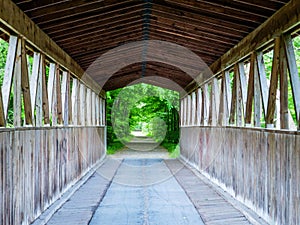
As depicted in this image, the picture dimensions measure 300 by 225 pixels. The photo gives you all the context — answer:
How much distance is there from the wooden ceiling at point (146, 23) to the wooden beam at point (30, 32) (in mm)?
87

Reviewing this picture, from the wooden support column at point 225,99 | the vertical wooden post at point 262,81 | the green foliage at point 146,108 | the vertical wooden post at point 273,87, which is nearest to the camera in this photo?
the vertical wooden post at point 273,87

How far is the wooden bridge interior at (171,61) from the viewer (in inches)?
167

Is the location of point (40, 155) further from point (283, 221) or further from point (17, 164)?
point (283, 221)

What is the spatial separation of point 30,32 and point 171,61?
17.5 ft

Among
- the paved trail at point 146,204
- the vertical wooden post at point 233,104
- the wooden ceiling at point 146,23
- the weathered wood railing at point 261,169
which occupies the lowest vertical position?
the paved trail at point 146,204

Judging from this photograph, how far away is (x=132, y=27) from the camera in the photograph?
272 inches

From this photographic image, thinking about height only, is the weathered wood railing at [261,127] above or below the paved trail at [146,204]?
above

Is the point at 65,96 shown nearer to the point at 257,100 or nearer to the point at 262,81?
the point at 257,100

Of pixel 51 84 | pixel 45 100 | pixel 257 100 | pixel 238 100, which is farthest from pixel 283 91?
pixel 51 84

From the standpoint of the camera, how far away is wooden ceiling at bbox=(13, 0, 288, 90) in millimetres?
4880

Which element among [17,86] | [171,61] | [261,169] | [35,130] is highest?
[171,61]

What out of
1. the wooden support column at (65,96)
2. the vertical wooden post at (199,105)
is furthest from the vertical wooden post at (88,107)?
the wooden support column at (65,96)

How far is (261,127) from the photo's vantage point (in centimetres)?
538

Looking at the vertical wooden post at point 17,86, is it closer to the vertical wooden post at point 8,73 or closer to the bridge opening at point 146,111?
the vertical wooden post at point 8,73
